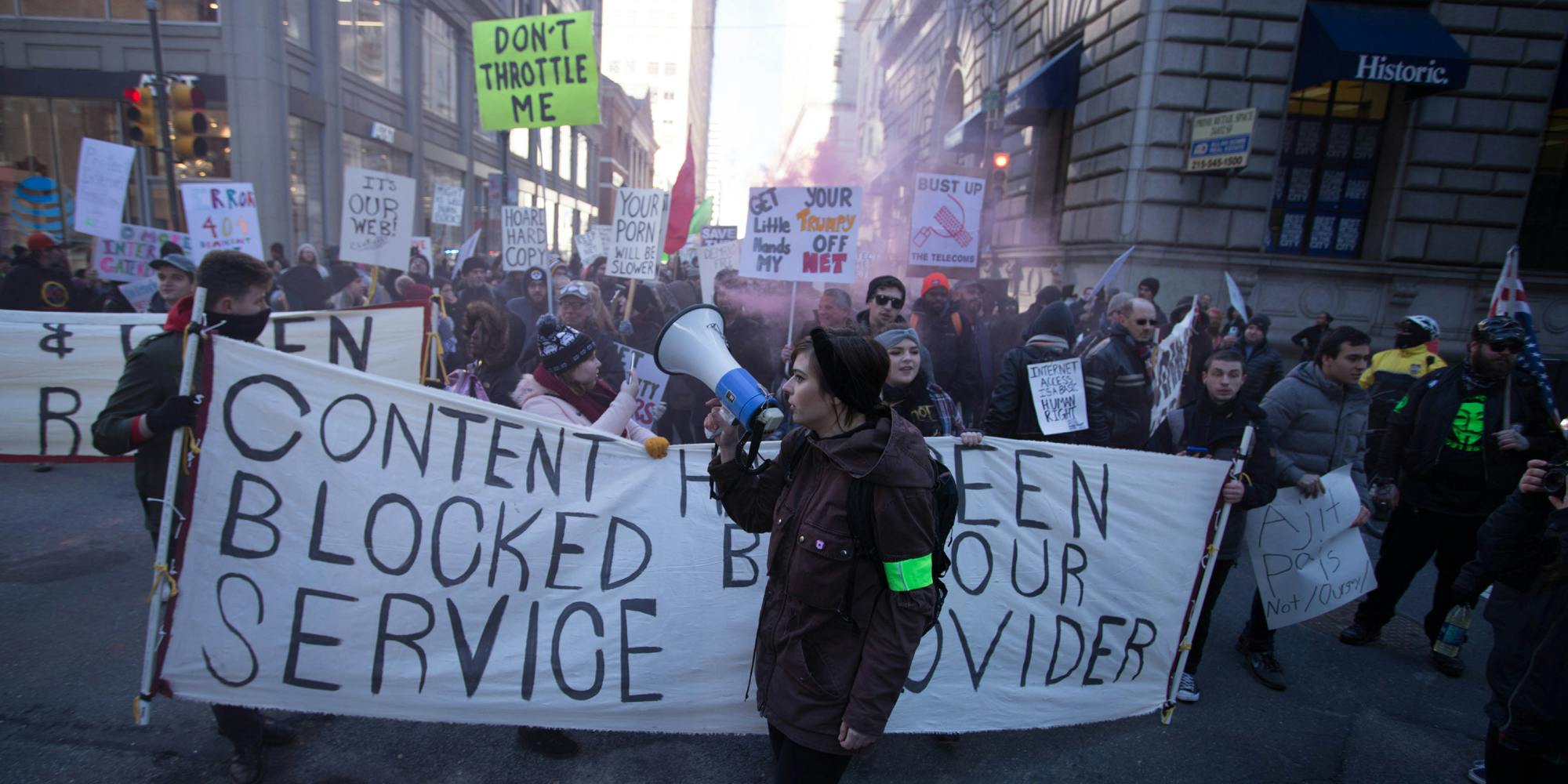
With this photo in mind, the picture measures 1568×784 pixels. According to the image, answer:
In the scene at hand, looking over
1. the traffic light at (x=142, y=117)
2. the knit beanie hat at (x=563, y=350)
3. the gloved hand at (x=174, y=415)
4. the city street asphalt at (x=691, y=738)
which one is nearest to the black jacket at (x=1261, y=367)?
the city street asphalt at (x=691, y=738)

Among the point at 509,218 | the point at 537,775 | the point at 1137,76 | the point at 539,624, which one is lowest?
the point at 537,775

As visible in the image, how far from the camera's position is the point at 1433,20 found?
1094 centimetres

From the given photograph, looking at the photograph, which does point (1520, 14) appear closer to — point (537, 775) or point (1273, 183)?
point (1273, 183)

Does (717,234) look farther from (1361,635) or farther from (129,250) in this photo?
(1361,635)

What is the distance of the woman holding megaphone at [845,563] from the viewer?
189 centimetres

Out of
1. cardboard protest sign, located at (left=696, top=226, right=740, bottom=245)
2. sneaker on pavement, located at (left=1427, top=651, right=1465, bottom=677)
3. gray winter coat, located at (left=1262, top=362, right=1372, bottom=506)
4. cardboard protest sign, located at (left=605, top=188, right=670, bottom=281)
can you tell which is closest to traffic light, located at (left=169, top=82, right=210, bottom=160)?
cardboard protest sign, located at (left=605, top=188, right=670, bottom=281)

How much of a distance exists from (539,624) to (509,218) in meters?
7.78

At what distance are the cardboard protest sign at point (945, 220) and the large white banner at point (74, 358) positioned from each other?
7545mm

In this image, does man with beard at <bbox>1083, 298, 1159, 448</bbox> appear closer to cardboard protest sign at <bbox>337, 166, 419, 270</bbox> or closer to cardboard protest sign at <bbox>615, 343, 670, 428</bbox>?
cardboard protest sign at <bbox>615, 343, 670, 428</bbox>

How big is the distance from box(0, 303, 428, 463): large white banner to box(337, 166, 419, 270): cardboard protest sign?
4.18 meters

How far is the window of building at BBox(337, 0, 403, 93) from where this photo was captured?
18.6 m

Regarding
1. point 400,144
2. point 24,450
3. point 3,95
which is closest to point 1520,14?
point 24,450

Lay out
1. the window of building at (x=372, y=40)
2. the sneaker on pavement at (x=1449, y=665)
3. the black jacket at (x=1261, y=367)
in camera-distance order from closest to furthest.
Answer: the sneaker on pavement at (x=1449, y=665) → the black jacket at (x=1261, y=367) → the window of building at (x=372, y=40)

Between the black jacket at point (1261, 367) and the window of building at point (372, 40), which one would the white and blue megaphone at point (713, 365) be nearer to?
the black jacket at point (1261, 367)
